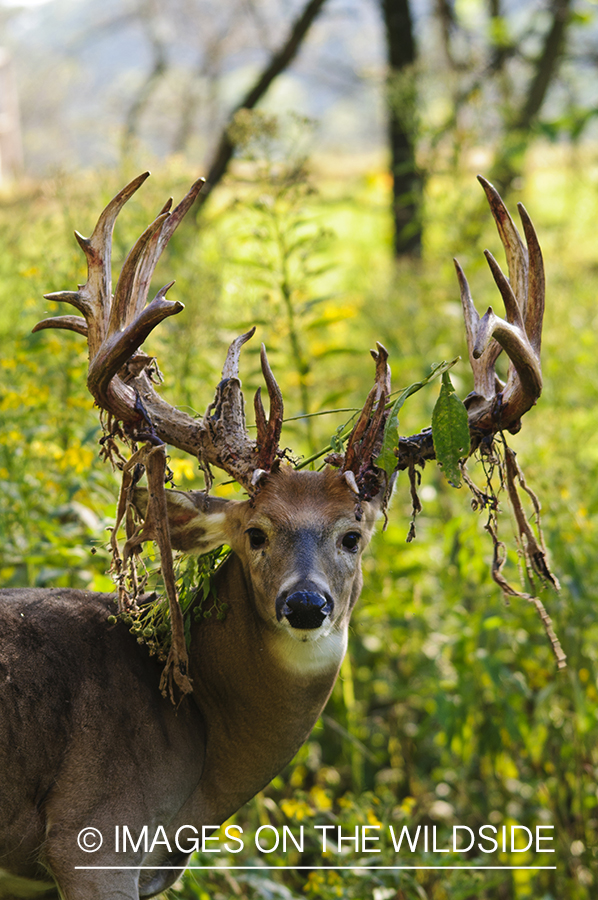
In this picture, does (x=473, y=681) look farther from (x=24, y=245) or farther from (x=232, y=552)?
(x=24, y=245)

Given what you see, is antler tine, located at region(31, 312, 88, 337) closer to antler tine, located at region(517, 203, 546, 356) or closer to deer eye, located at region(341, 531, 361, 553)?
deer eye, located at region(341, 531, 361, 553)

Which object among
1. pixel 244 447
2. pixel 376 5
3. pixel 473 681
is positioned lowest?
pixel 473 681

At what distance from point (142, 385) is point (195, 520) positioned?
53 cm

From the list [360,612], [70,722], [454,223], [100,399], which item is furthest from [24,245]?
[70,722]

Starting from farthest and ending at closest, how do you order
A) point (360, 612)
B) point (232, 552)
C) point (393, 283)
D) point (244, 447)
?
point (393, 283) → point (360, 612) → point (232, 552) → point (244, 447)

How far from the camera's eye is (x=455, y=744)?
4.66m

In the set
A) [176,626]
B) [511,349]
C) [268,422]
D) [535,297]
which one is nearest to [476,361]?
[511,349]

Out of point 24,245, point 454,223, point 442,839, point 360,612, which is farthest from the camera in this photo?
point 24,245

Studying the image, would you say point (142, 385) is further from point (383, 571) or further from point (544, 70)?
point (544, 70)

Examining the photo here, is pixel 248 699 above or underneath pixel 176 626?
underneath

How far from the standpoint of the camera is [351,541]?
3.27m

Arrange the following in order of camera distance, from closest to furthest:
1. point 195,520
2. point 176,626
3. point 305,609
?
point 305,609 → point 176,626 → point 195,520

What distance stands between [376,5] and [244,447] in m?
10.8

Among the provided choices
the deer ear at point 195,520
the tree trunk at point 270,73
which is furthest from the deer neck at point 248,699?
the tree trunk at point 270,73
